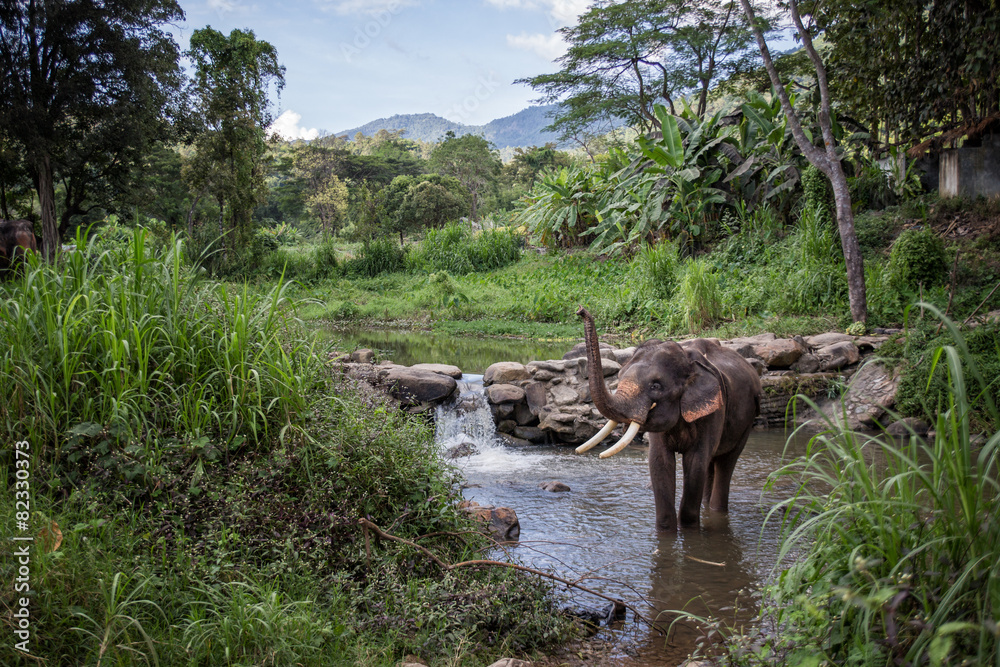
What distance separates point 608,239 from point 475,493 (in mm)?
13017

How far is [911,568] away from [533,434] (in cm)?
664

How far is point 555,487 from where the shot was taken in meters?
6.53

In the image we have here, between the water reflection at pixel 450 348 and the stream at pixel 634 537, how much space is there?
4.09 m

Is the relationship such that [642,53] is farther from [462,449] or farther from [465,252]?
[462,449]

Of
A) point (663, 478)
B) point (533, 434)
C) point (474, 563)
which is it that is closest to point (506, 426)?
point (533, 434)

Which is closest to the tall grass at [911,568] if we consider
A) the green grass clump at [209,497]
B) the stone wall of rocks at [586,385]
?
the green grass clump at [209,497]

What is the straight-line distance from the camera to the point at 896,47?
39.6 ft

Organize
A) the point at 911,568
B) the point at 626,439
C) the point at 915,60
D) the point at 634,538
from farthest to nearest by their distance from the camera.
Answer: the point at 915,60, the point at 634,538, the point at 626,439, the point at 911,568

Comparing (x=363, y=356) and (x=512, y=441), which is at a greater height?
(x=363, y=356)

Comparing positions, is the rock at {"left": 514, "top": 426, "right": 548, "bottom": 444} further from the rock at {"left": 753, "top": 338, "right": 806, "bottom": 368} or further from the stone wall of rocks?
the rock at {"left": 753, "top": 338, "right": 806, "bottom": 368}

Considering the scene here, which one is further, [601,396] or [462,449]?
[462,449]

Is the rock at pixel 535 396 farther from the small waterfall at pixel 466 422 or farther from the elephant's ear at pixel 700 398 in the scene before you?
the elephant's ear at pixel 700 398

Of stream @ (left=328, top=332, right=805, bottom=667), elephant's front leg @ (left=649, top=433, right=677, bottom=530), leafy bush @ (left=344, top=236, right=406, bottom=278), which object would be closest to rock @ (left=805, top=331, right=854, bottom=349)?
stream @ (left=328, top=332, right=805, bottom=667)

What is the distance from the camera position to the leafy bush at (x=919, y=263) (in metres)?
10.7
